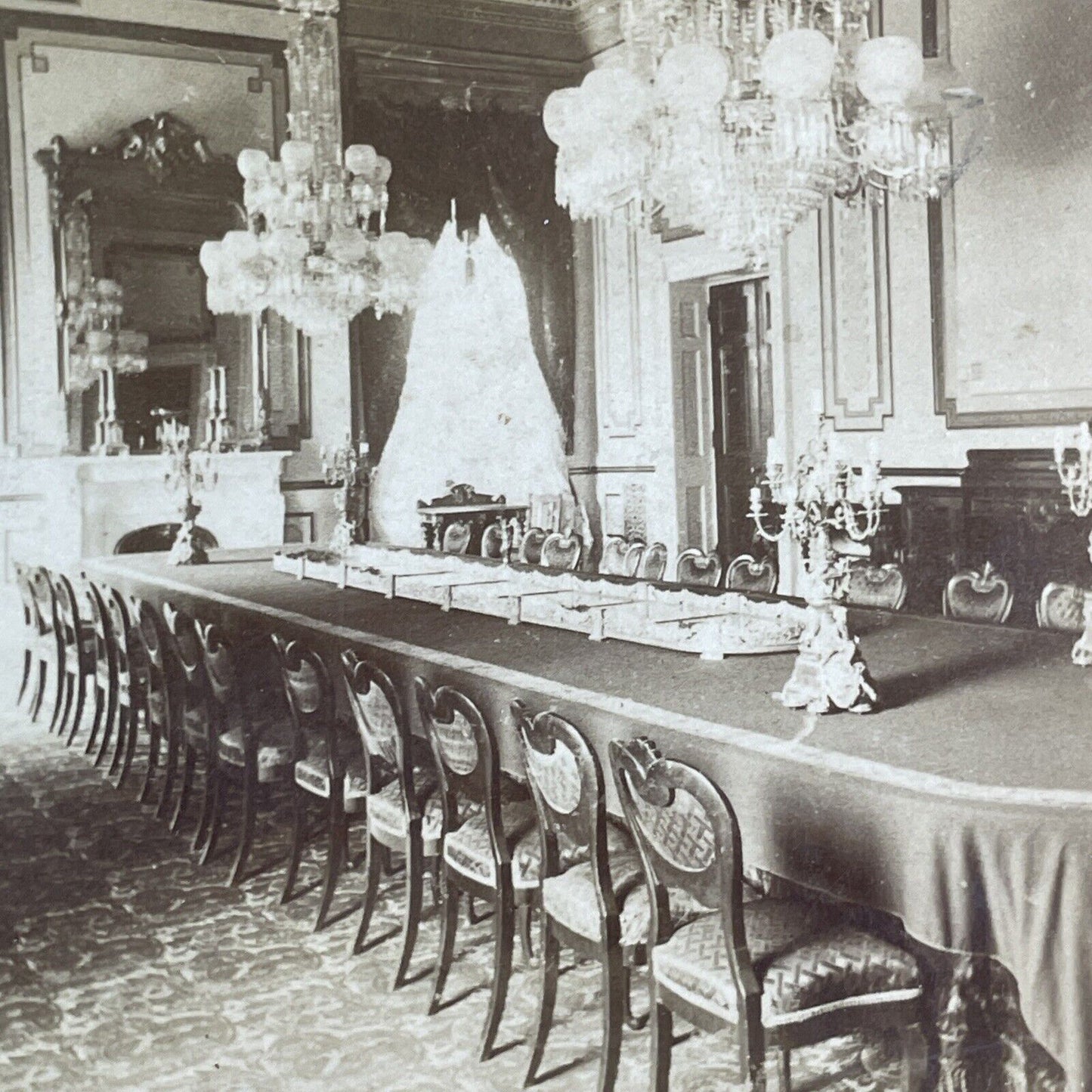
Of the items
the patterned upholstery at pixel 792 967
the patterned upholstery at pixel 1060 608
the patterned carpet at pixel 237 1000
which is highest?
the patterned upholstery at pixel 1060 608

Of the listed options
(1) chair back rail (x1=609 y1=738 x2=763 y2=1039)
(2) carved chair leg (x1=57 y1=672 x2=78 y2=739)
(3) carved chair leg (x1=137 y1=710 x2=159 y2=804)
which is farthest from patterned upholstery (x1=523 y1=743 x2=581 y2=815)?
(2) carved chair leg (x1=57 y1=672 x2=78 y2=739)

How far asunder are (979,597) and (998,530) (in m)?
1.74

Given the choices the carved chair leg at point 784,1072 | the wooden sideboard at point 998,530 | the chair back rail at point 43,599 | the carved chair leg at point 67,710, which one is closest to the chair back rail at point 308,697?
the carved chair leg at point 784,1072

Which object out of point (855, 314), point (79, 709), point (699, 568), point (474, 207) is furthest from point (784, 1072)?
point (474, 207)

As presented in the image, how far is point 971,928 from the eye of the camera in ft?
6.02

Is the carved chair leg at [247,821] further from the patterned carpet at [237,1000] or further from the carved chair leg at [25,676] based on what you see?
the carved chair leg at [25,676]

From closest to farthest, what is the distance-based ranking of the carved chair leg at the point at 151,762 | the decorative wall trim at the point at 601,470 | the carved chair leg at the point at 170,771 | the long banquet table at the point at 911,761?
1. the long banquet table at the point at 911,761
2. the carved chair leg at the point at 170,771
3. the carved chair leg at the point at 151,762
4. the decorative wall trim at the point at 601,470

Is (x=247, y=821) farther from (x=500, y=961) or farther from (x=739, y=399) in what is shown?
(x=739, y=399)

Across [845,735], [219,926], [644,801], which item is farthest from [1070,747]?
[219,926]

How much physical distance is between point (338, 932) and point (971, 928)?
1823 mm

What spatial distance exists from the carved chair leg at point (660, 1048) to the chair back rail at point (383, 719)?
88cm

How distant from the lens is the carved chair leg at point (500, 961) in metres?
2.52

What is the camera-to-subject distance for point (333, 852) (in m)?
3.24

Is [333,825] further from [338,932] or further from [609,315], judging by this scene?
[609,315]
